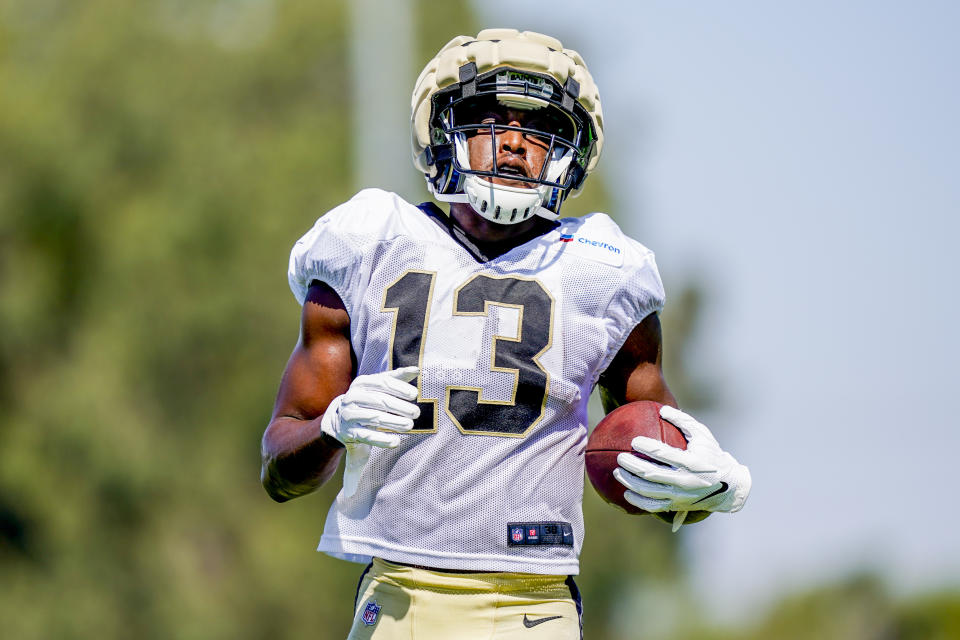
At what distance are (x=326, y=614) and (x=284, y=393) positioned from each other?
11.3m

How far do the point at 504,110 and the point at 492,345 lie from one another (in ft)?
2.18

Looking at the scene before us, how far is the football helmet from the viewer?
3.41 meters

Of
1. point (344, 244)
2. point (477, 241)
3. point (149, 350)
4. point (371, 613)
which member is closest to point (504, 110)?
point (477, 241)

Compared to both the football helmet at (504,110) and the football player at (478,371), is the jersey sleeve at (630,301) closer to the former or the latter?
the football player at (478,371)

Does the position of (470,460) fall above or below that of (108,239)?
above

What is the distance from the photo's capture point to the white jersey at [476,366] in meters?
3.25

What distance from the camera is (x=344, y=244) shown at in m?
3.39

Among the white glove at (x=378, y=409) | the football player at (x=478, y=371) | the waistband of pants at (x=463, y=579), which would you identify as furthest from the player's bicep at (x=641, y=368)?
the white glove at (x=378, y=409)

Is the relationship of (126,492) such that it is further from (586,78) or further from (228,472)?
(586,78)

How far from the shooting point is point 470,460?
3258 millimetres

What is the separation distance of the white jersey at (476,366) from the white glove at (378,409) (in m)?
0.21

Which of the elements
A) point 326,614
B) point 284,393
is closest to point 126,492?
point 326,614

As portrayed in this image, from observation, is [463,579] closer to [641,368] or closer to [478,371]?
[478,371]

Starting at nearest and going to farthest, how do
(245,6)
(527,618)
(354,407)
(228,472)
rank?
1. (354,407)
2. (527,618)
3. (228,472)
4. (245,6)
